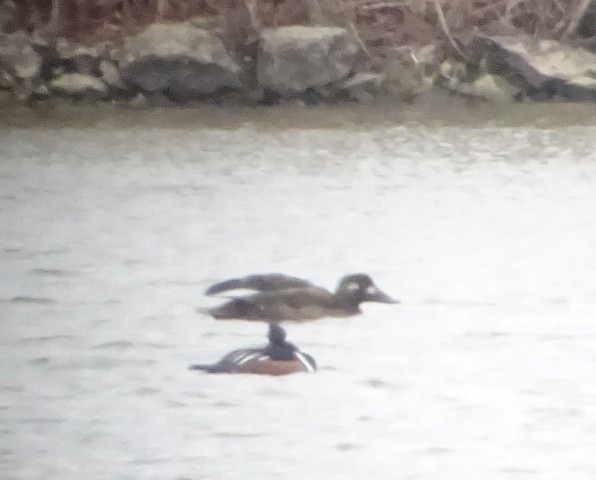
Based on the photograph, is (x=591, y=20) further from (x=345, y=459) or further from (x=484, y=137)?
(x=345, y=459)

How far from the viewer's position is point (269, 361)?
1.02 meters

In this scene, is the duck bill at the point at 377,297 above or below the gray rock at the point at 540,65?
below

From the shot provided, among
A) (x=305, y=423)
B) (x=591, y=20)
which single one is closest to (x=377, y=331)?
(x=305, y=423)

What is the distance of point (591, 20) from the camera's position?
132 cm

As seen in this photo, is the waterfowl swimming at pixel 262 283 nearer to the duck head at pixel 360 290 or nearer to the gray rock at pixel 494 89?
the duck head at pixel 360 290

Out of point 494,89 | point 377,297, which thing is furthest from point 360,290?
point 494,89

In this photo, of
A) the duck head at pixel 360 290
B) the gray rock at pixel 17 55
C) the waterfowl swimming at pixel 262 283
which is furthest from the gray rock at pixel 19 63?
the duck head at pixel 360 290

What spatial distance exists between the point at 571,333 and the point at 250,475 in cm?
38

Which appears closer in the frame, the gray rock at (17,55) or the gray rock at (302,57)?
the gray rock at (17,55)

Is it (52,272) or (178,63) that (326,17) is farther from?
(52,272)

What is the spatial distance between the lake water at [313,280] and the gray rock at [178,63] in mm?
68

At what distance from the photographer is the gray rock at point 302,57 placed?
135 cm

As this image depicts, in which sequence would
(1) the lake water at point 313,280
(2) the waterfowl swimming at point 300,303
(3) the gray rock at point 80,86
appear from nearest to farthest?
→ (1) the lake water at point 313,280, (2) the waterfowl swimming at point 300,303, (3) the gray rock at point 80,86

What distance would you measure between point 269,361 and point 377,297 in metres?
0.15
